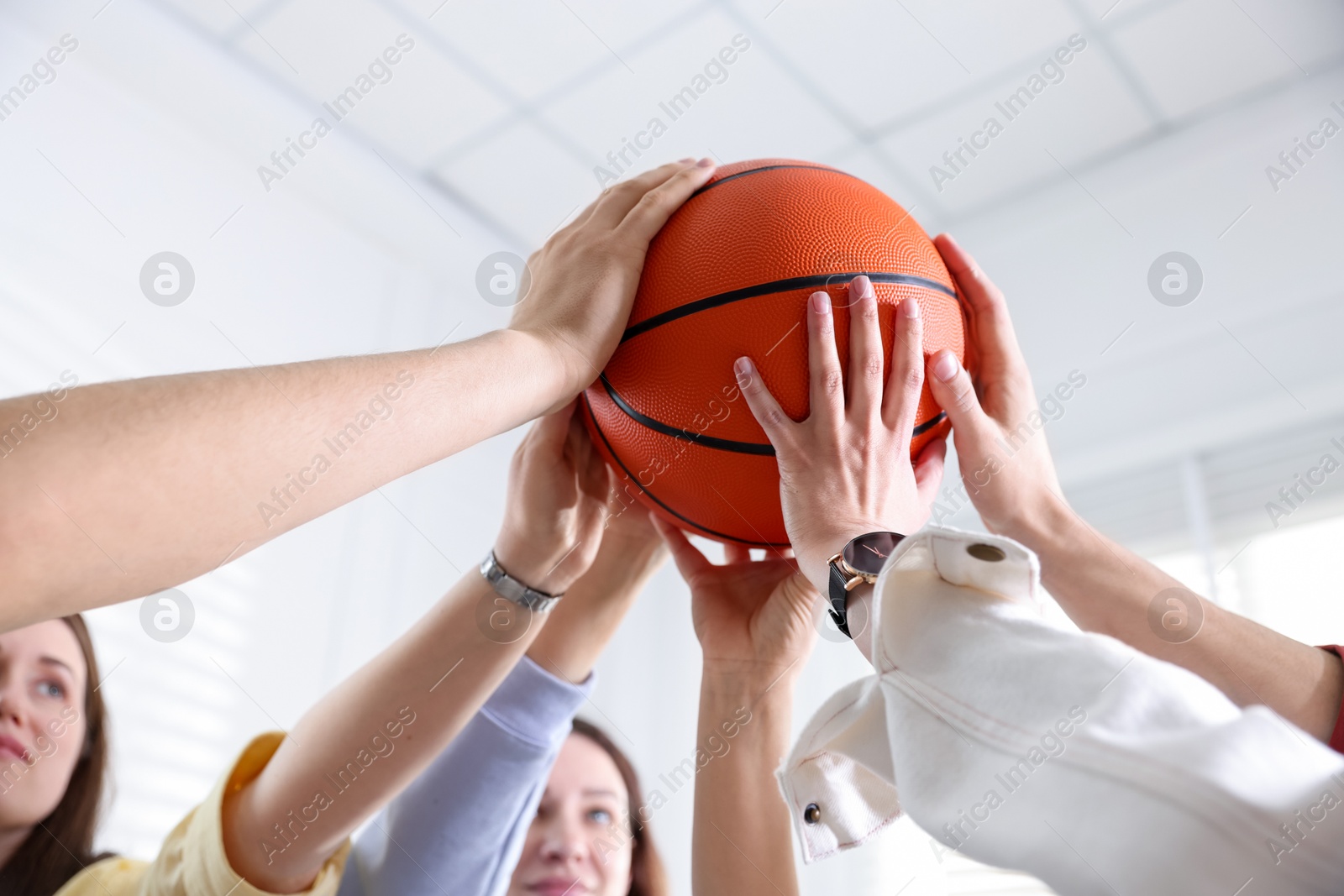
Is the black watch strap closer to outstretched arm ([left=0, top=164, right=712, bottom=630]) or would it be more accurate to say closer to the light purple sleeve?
outstretched arm ([left=0, top=164, right=712, bottom=630])

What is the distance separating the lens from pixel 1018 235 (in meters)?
3.44

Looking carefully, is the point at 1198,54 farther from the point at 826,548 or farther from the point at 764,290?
the point at 826,548

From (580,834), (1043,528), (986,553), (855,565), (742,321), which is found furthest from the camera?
(580,834)

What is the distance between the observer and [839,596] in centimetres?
80

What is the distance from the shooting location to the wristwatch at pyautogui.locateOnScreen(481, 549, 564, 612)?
1278mm

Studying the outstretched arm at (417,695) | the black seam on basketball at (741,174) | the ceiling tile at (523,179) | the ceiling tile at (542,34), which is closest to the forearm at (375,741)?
the outstretched arm at (417,695)

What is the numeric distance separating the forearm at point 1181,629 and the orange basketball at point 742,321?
201mm

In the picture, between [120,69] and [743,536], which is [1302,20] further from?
[120,69]

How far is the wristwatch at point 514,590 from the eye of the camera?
4.19ft

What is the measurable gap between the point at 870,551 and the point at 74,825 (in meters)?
1.68

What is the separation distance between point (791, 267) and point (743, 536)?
0.32 meters

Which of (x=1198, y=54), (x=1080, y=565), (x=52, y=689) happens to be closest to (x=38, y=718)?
(x=52, y=689)

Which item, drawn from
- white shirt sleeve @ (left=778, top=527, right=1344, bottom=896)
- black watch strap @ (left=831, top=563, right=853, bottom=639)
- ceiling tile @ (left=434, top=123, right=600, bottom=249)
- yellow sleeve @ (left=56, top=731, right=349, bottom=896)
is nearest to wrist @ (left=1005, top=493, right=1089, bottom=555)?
black watch strap @ (left=831, top=563, right=853, bottom=639)

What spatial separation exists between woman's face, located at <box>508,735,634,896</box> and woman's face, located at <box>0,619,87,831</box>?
0.95 m
